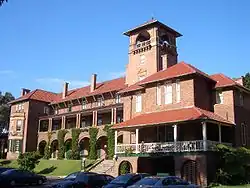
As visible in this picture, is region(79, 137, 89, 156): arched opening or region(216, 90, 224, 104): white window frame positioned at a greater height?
region(216, 90, 224, 104): white window frame

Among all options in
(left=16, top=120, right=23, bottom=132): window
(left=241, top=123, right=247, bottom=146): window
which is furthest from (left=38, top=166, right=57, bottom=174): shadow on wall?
(left=241, top=123, right=247, bottom=146): window

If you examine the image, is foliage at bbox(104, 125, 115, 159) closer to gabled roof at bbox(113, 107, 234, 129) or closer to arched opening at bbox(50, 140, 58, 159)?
gabled roof at bbox(113, 107, 234, 129)

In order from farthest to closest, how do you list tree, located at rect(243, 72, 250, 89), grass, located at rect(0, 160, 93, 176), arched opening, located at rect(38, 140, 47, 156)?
1. arched opening, located at rect(38, 140, 47, 156)
2. tree, located at rect(243, 72, 250, 89)
3. grass, located at rect(0, 160, 93, 176)

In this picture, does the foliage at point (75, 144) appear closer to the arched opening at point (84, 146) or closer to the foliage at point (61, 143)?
the arched opening at point (84, 146)

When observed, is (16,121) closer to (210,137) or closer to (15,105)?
(15,105)

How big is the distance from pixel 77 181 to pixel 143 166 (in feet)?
39.2

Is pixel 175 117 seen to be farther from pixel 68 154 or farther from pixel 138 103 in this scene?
pixel 68 154

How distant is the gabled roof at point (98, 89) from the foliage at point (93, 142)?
647 centimetres

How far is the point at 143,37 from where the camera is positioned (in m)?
47.0

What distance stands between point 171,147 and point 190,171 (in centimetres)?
252

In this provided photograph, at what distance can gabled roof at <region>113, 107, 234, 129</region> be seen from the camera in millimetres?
28705

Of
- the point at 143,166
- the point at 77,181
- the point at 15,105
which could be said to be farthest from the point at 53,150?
the point at 77,181

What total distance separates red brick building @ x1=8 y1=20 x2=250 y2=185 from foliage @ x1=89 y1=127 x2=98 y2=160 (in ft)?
1.98

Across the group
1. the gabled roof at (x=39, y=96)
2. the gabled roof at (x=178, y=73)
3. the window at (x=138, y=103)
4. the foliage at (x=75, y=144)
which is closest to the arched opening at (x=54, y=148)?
the foliage at (x=75, y=144)
